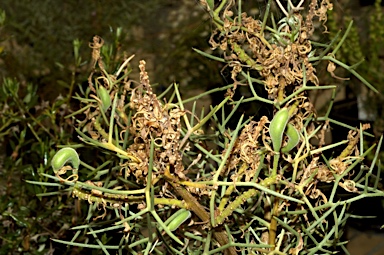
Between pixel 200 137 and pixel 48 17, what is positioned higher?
pixel 200 137

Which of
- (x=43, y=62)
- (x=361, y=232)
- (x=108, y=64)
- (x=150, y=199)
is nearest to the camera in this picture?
(x=150, y=199)

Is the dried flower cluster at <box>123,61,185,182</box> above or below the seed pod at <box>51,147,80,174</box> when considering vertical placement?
above

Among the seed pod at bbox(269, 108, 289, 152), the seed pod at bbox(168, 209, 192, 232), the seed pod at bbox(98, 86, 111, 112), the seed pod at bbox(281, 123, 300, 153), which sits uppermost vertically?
the seed pod at bbox(269, 108, 289, 152)

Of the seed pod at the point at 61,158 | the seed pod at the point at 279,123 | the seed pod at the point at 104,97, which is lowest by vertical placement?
the seed pod at the point at 61,158

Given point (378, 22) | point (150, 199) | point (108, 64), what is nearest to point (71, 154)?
point (150, 199)

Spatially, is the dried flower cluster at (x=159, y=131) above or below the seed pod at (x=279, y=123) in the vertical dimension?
below

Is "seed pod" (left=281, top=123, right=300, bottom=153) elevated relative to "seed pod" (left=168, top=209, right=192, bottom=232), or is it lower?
elevated

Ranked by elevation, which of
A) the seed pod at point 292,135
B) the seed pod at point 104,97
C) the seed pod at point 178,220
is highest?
the seed pod at point 292,135

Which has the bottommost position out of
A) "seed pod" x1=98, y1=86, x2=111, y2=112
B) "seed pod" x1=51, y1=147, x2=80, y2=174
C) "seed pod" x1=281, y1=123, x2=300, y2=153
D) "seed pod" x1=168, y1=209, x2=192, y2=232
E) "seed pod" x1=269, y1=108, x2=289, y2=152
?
"seed pod" x1=168, y1=209, x2=192, y2=232

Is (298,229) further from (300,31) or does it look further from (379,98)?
(379,98)

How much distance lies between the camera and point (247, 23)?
341mm

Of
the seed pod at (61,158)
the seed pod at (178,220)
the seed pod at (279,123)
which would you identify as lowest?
the seed pod at (178,220)

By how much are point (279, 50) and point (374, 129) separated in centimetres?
75

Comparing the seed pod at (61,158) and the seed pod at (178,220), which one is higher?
the seed pod at (61,158)
